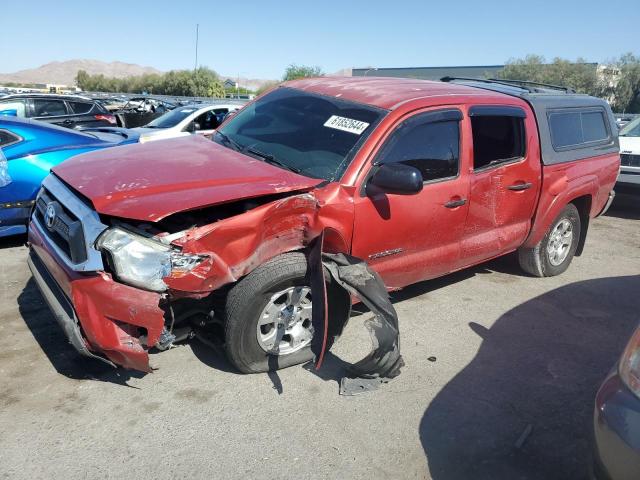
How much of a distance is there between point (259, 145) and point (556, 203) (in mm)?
2919

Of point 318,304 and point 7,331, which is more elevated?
point 318,304

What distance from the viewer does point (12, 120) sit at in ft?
18.6

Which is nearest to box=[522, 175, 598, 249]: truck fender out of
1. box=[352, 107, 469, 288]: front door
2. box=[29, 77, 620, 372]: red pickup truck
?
box=[29, 77, 620, 372]: red pickup truck

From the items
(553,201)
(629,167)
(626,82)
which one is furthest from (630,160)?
(626,82)

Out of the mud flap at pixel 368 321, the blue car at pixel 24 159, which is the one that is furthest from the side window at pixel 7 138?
the mud flap at pixel 368 321

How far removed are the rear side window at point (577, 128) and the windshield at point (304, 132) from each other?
223 centimetres

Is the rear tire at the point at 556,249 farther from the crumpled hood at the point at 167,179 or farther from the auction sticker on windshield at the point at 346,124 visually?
the crumpled hood at the point at 167,179

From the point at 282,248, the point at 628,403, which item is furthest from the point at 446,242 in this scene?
the point at 628,403

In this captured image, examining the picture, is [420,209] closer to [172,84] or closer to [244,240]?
[244,240]

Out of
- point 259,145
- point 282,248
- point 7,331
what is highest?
point 259,145

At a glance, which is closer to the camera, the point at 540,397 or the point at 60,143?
the point at 540,397

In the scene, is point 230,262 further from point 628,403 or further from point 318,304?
point 628,403

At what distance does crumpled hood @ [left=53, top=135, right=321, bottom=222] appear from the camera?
113 inches

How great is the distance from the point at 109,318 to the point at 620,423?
2463 mm
